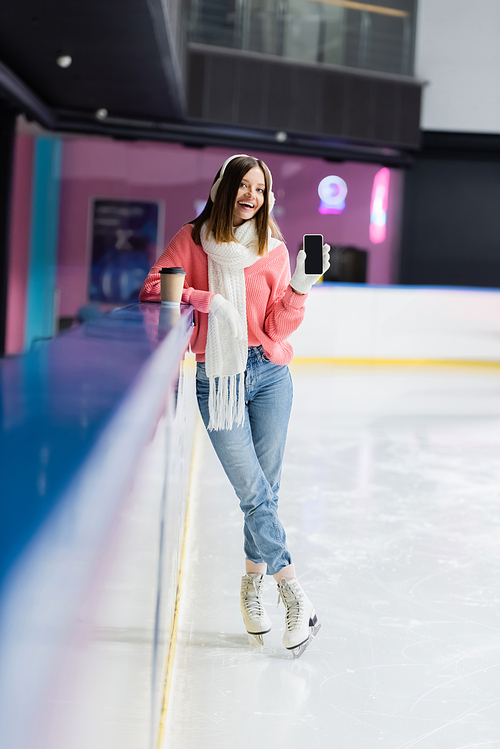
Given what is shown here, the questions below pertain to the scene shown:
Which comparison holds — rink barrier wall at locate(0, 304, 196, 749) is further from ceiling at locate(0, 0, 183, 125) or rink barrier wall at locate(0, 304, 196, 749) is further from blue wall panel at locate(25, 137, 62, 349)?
blue wall panel at locate(25, 137, 62, 349)

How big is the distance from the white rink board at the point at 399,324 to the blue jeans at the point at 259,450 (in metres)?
7.95

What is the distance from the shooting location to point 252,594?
231 cm

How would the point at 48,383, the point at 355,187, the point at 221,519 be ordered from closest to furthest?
the point at 48,383 → the point at 221,519 → the point at 355,187

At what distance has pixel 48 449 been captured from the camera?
522mm

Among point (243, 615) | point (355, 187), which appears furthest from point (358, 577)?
point (355, 187)

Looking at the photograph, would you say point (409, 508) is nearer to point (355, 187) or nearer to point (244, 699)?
point (244, 699)

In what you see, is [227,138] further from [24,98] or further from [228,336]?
[228,336]

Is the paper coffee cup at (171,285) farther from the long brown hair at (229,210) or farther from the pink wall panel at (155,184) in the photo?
the pink wall panel at (155,184)

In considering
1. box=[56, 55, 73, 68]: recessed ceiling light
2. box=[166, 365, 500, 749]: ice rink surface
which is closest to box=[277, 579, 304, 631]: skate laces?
box=[166, 365, 500, 749]: ice rink surface

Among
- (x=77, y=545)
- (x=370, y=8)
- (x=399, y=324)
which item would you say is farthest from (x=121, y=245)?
(x=77, y=545)

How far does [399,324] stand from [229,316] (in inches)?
362

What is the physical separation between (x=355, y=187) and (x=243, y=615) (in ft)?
36.0

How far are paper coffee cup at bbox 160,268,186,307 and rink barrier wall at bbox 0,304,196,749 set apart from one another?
3.10 ft

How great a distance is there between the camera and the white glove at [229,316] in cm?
209
